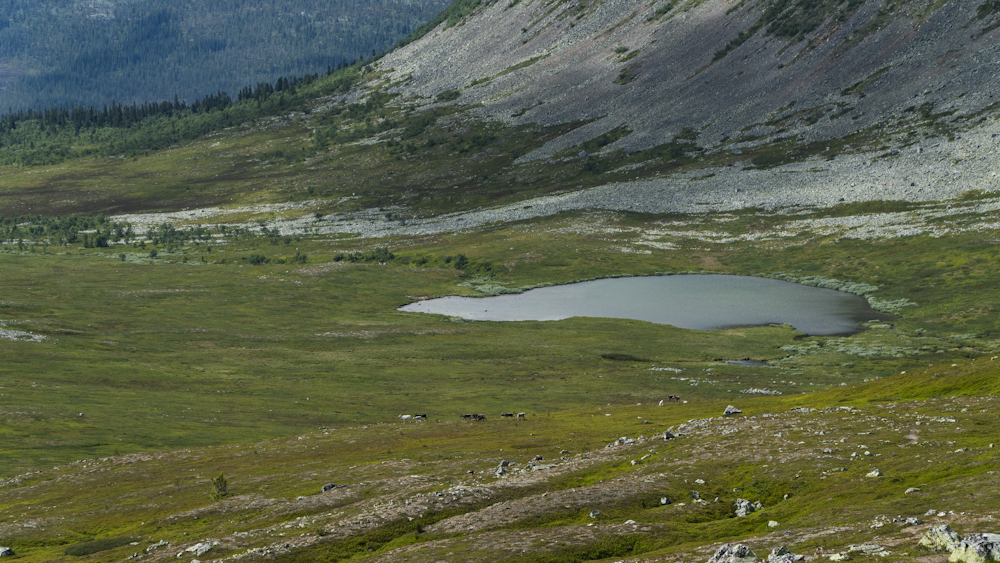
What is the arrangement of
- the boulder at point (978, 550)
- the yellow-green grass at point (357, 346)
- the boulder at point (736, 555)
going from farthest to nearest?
the yellow-green grass at point (357, 346) < the boulder at point (736, 555) < the boulder at point (978, 550)

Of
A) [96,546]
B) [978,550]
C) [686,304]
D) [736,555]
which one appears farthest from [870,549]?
[686,304]

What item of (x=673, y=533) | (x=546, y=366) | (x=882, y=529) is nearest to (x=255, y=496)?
(x=673, y=533)

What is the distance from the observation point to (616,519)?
37438mm

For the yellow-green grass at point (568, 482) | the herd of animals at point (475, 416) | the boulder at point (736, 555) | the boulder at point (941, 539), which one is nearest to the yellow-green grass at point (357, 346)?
the herd of animals at point (475, 416)

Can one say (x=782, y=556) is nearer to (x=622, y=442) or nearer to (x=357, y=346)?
(x=622, y=442)

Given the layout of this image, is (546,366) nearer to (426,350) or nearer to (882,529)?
(426,350)

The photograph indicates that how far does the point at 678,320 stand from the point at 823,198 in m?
72.0

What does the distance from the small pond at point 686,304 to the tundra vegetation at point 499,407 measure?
4575mm

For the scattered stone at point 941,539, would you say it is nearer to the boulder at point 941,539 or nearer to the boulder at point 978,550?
the boulder at point 941,539

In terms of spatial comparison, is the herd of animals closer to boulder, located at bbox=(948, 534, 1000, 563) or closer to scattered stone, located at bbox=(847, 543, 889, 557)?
scattered stone, located at bbox=(847, 543, 889, 557)

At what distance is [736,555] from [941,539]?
19.3 ft

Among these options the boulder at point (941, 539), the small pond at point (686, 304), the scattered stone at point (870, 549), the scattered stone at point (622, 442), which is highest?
the boulder at point (941, 539)

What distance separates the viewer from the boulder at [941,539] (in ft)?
77.0

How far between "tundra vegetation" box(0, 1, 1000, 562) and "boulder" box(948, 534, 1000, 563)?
0.66 meters
